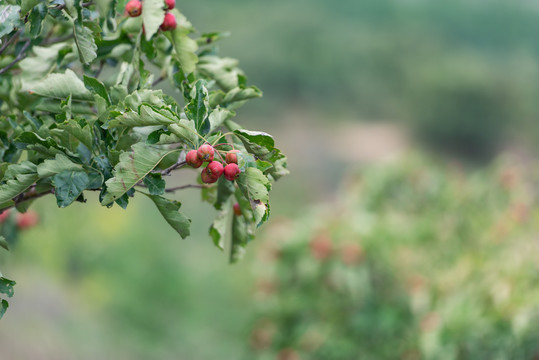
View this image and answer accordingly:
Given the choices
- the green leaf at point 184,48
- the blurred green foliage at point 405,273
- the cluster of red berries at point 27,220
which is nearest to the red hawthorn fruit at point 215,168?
the green leaf at point 184,48

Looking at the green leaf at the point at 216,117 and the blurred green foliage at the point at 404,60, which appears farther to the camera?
the blurred green foliage at the point at 404,60

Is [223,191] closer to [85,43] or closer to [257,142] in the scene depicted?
[257,142]

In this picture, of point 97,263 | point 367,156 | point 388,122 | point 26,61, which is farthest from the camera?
point 388,122

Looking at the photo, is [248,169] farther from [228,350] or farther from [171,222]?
[228,350]

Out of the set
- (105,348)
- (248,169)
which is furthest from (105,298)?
(248,169)

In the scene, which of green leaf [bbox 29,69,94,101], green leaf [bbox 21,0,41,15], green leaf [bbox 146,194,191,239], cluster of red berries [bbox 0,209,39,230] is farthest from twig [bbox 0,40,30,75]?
cluster of red berries [bbox 0,209,39,230]

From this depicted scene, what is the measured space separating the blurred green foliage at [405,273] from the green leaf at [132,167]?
6.83ft

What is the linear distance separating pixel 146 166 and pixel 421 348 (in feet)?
7.38

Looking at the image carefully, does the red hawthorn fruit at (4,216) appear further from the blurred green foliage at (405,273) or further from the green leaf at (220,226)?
the blurred green foliage at (405,273)

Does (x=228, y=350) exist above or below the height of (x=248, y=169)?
above

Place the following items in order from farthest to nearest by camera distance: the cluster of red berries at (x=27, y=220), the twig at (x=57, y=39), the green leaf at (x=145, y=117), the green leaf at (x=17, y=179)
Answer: the cluster of red berries at (x=27, y=220) → the twig at (x=57, y=39) → the green leaf at (x=17, y=179) → the green leaf at (x=145, y=117)

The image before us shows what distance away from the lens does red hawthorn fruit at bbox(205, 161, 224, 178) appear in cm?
100

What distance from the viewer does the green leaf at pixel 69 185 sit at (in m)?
1.04

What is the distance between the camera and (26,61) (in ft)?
4.37
